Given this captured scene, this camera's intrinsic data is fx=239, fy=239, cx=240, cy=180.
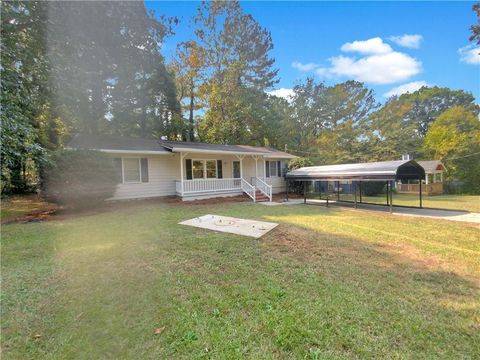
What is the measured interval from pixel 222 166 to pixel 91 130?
35.7ft

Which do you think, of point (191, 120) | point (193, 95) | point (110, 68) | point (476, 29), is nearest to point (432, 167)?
point (476, 29)

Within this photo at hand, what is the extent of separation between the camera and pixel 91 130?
18.2m

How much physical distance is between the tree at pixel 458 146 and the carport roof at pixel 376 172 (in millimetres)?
15648

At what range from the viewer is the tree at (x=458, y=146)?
21094 mm

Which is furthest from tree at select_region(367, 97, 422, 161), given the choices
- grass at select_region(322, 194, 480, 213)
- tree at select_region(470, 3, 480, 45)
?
tree at select_region(470, 3, 480, 45)

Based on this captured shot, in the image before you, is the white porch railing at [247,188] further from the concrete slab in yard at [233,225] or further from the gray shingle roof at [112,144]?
the concrete slab in yard at [233,225]

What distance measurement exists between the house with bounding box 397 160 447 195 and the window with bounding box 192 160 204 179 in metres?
17.9

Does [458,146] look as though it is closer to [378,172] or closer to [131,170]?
[378,172]

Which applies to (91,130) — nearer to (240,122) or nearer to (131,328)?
(240,122)

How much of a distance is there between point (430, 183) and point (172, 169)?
21.4 m

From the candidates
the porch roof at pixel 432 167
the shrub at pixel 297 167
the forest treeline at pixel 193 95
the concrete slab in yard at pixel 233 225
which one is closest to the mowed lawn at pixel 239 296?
the concrete slab in yard at pixel 233 225

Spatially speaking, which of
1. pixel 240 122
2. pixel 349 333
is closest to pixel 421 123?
pixel 240 122

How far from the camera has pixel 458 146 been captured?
22.7 metres

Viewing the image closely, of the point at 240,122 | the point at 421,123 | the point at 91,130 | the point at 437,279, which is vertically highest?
the point at 421,123
